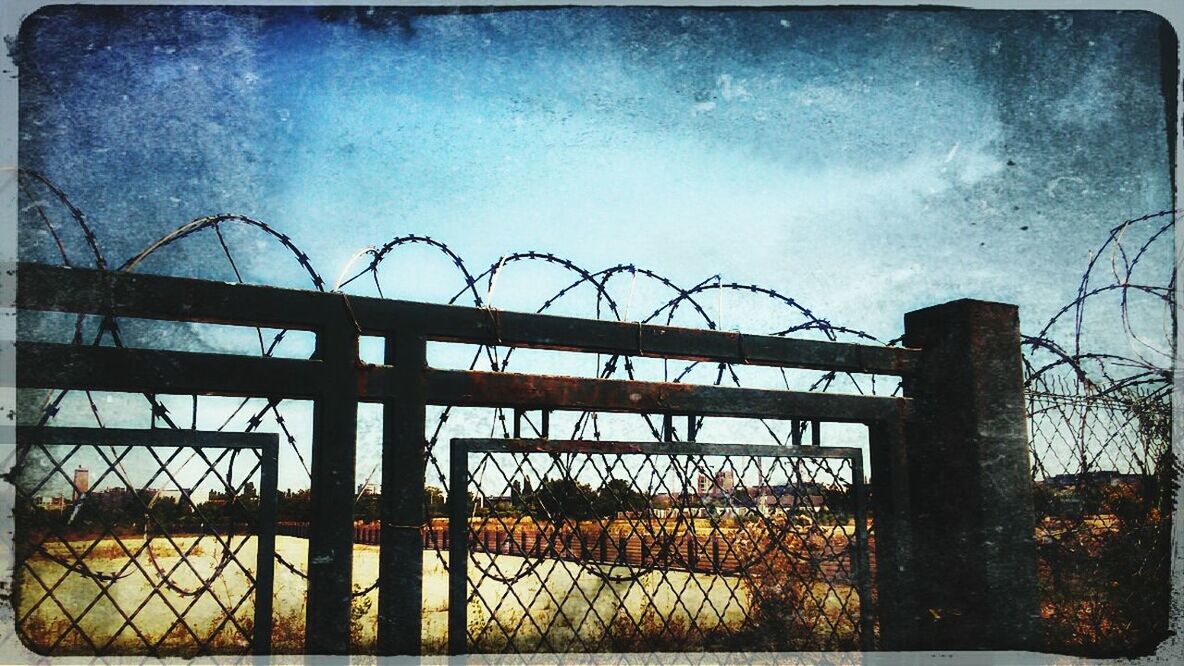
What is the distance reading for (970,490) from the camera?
3.69m

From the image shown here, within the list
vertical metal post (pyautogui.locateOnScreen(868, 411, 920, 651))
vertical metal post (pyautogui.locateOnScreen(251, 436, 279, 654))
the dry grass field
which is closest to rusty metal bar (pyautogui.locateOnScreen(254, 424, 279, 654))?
vertical metal post (pyautogui.locateOnScreen(251, 436, 279, 654))

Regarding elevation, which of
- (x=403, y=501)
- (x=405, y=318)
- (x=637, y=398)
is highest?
(x=405, y=318)

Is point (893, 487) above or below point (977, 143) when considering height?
below

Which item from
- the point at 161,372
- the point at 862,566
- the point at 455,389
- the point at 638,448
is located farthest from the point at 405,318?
the point at 862,566

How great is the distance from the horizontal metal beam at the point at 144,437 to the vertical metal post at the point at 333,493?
0.19 m

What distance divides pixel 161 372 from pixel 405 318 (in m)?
0.76

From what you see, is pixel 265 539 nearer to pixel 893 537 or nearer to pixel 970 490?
pixel 893 537

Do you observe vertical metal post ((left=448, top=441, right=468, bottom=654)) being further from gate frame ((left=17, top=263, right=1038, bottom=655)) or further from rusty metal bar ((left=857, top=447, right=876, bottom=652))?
rusty metal bar ((left=857, top=447, right=876, bottom=652))

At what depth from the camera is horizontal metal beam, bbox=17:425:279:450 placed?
2.32 m

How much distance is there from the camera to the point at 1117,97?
5.07 metres

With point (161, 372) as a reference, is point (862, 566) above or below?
below

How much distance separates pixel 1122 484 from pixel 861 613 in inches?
165

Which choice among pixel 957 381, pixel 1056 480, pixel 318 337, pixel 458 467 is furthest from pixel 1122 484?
pixel 318 337

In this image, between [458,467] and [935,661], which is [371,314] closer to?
[458,467]
